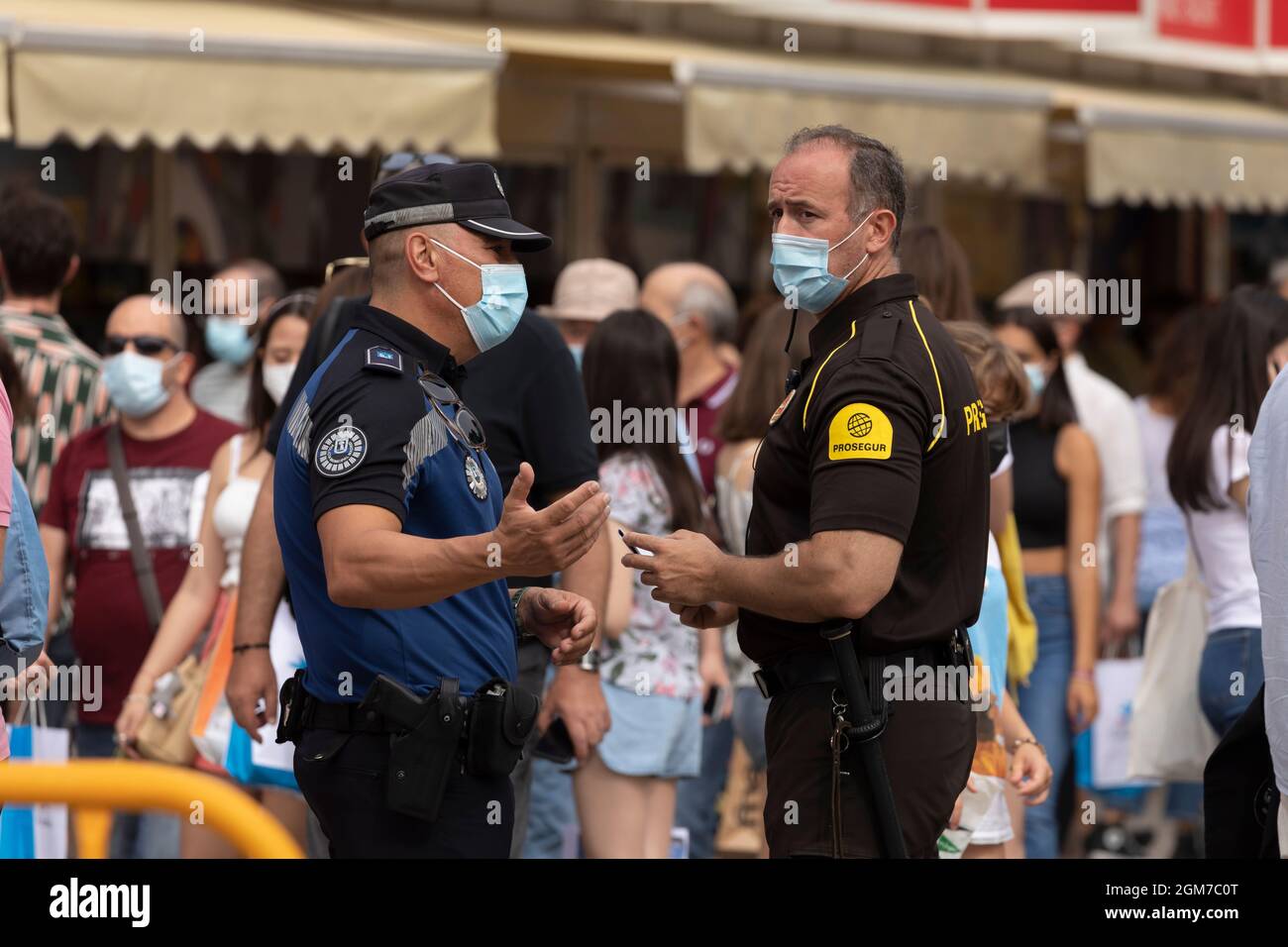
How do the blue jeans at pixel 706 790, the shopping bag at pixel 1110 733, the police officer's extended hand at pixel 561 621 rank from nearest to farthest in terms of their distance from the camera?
the police officer's extended hand at pixel 561 621
the shopping bag at pixel 1110 733
the blue jeans at pixel 706 790

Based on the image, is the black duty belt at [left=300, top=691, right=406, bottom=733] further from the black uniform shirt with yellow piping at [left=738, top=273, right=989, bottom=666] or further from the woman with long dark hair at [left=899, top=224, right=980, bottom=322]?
the woman with long dark hair at [left=899, top=224, right=980, bottom=322]

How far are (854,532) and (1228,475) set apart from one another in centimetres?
253

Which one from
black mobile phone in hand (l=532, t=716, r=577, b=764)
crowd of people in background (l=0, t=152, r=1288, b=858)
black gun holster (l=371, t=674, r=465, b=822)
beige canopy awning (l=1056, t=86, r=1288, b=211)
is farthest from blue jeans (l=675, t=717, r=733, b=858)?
beige canopy awning (l=1056, t=86, r=1288, b=211)

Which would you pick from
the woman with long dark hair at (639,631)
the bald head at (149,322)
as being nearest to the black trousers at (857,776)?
the woman with long dark hair at (639,631)

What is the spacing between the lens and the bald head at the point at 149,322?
6.26 metres

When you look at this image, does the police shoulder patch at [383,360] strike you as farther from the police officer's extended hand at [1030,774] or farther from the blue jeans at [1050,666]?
the blue jeans at [1050,666]

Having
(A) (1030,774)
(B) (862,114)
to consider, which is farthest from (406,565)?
(B) (862,114)

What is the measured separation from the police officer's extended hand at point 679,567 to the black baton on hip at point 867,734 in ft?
0.80

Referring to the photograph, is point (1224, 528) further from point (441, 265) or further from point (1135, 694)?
point (441, 265)

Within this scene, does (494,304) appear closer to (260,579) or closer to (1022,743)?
→ (260,579)

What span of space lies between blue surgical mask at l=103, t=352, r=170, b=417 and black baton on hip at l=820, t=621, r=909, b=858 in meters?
3.25

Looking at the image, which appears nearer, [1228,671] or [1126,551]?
[1228,671]

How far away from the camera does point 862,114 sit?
9484mm

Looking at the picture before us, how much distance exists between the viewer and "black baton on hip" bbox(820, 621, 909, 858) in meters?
3.49
